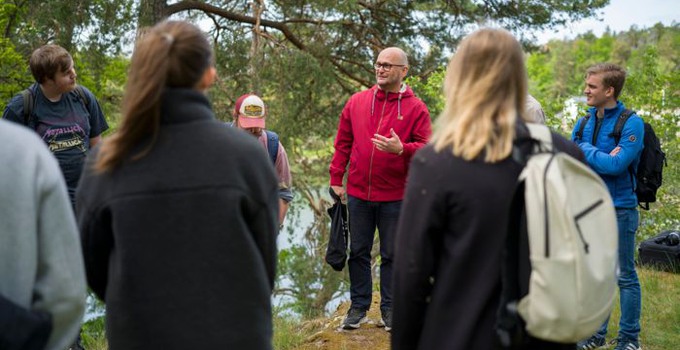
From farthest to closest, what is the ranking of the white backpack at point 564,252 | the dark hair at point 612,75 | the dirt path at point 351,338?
1. the dirt path at point 351,338
2. the dark hair at point 612,75
3. the white backpack at point 564,252

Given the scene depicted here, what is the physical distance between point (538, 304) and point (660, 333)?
155 inches

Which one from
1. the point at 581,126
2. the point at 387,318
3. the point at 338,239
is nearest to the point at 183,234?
the point at 338,239

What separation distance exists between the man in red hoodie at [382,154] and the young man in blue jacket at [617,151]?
3.52ft

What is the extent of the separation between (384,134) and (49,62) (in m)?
2.13

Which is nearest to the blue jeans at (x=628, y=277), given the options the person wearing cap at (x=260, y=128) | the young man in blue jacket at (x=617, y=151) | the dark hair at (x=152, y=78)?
the young man in blue jacket at (x=617, y=151)

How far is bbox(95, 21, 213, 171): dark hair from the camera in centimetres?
215

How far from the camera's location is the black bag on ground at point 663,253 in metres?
7.79

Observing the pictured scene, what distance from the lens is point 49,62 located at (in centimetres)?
418

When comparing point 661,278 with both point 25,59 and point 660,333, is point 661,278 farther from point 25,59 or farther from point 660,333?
point 25,59

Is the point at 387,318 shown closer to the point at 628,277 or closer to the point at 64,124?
the point at 628,277

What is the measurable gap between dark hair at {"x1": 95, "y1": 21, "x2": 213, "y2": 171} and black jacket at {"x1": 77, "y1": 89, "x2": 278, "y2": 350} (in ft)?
0.13

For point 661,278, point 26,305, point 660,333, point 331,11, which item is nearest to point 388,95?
point 660,333

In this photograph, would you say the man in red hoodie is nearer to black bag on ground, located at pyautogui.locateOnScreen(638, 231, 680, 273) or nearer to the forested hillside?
black bag on ground, located at pyautogui.locateOnScreen(638, 231, 680, 273)

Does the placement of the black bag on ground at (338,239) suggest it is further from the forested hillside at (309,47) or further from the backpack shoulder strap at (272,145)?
the forested hillside at (309,47)
